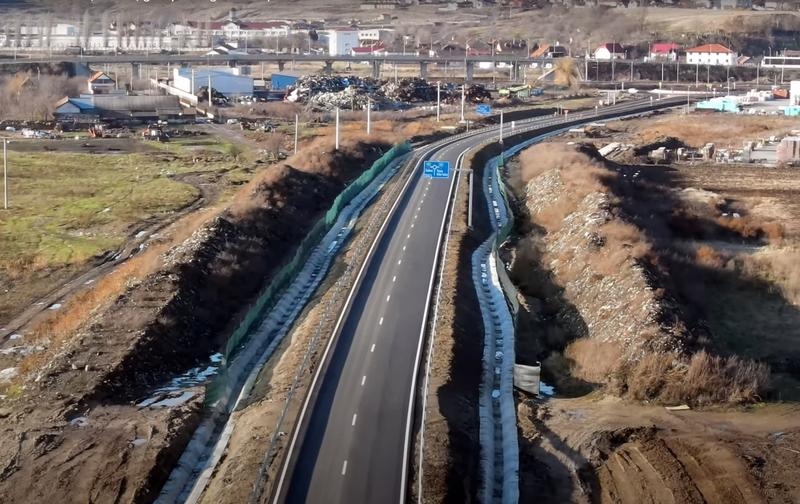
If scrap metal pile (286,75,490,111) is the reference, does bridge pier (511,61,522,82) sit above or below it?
above

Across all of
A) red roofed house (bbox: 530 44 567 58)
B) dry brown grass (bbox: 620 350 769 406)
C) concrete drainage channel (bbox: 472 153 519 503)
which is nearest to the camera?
concrete drainage channel (bbox: 472 153 519 503)

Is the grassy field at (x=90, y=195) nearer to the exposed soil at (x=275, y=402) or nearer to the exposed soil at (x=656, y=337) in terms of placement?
the exposed soil at (x=275, y=402)

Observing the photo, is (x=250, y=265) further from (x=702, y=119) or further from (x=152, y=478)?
(x=702, y=119)

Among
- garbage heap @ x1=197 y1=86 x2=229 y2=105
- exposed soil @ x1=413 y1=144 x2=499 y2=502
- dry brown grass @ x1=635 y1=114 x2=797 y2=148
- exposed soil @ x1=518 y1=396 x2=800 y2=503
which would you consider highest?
garbage heap @ x1=197 y1=86 x2=229 y2=105

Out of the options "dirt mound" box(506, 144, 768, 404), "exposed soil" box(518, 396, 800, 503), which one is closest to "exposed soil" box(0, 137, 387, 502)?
"exposed soil" box(518, 396, 800, 503)

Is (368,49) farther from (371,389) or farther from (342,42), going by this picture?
(371,389)

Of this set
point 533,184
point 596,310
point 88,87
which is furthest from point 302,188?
point 88,87

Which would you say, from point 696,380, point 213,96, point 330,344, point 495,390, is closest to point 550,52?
point 213,96

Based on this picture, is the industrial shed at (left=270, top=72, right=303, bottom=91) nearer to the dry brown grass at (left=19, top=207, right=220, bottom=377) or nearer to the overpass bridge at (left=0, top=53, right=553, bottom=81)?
the overpass bridge at (left=0, top=53, right=553, bottom=81)
